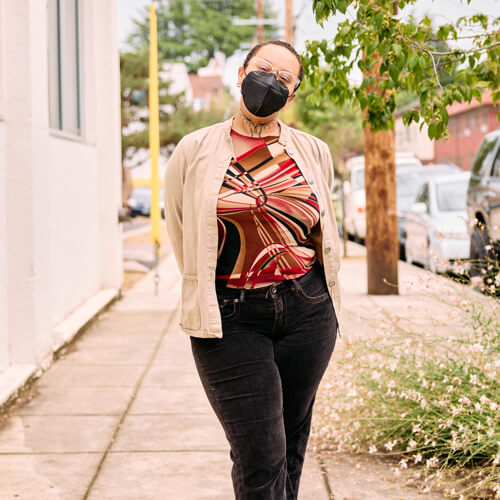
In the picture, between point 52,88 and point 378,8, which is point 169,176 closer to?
point 378,8

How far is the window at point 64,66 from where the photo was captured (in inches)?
355

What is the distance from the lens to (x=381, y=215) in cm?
1145

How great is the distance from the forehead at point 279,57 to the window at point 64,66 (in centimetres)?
607

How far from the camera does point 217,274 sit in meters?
3.00

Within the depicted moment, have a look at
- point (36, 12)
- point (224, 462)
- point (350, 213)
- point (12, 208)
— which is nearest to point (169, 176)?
point (224, 462)

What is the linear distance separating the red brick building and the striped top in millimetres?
35396

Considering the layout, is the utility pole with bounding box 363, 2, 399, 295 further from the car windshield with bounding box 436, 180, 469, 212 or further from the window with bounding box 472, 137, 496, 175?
the car windshield with bounding box 436, 180, 469, 212

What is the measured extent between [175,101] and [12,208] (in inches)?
1832

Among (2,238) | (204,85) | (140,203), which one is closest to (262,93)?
(2,238)

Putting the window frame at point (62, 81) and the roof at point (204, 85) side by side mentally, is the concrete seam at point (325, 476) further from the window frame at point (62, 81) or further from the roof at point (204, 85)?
the roof at point (204, 85)

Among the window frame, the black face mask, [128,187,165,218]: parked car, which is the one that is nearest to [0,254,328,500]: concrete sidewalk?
the black face mask

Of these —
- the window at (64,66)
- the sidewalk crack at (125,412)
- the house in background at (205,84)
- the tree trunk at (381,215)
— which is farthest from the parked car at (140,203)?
the house in background at (205,84)

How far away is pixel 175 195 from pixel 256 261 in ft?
1.36

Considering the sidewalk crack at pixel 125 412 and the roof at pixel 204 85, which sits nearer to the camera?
the sidewalk crack at pixel 125 412
